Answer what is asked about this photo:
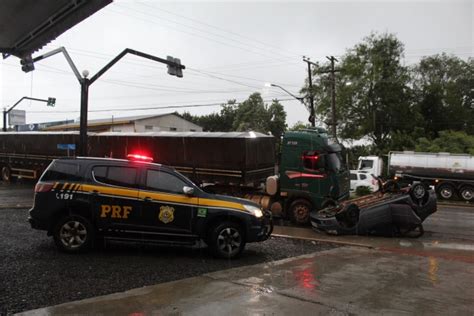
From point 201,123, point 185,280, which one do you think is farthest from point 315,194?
point 201,123

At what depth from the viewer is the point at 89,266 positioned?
7535 millimetres

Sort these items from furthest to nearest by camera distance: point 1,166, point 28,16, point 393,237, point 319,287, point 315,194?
point 1,166, point 315,194, point 393,237, point 319,287, point 28,16

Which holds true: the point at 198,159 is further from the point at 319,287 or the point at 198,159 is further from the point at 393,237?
the point at 319,287

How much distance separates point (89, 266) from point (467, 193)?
25845 mm

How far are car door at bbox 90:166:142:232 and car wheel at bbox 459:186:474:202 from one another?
24.7 metres

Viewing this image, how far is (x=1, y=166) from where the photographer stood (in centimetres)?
2878

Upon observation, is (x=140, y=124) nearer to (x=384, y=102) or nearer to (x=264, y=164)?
(x=384, y=102)

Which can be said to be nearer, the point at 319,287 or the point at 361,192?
the point at 319,287

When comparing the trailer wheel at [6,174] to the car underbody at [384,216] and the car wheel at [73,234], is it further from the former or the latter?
the car wheel at [73,234]

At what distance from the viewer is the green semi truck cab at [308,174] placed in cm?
1398

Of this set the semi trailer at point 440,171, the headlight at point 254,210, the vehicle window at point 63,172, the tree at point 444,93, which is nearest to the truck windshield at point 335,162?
the headlight at point 254,210

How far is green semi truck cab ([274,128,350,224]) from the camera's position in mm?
13977

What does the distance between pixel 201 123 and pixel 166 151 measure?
67.6 meters

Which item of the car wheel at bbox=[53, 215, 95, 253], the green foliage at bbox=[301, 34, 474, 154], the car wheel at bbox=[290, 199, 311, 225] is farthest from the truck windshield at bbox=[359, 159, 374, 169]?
the car wheel at bbox=[53, 215, 95, 253]
